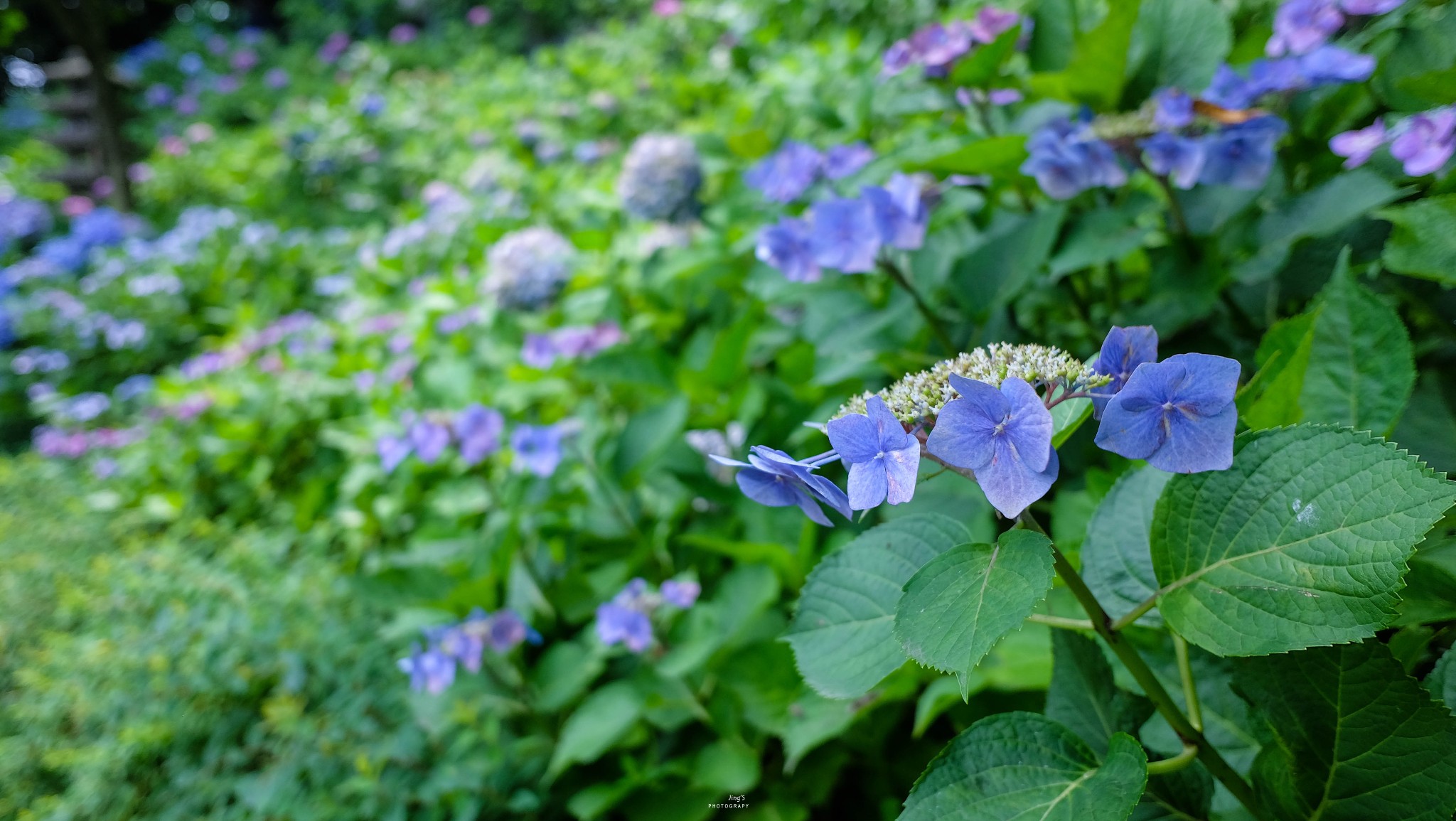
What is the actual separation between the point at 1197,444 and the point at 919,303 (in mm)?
649

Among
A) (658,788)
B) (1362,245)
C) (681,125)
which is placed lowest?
(658,788)

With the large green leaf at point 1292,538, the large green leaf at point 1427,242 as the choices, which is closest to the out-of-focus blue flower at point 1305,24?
the large green leaf at point 1427,242

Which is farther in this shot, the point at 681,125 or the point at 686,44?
the point at 686,44

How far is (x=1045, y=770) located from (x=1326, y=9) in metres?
1.11

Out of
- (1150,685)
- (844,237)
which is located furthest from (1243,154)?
(1150,685)

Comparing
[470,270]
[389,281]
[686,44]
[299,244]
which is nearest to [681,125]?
[470,270]

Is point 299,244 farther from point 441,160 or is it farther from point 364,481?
point 364,481

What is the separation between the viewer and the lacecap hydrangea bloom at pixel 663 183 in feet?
7.14

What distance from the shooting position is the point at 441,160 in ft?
15.4

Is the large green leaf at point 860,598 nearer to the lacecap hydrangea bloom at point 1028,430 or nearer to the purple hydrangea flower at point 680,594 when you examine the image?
the lacecap hydrangea bloom at point 1028,430

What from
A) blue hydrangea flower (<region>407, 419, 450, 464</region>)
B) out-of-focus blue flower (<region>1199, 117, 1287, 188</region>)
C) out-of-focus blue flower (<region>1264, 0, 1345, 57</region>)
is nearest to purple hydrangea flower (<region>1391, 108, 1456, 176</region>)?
out-of-focus blue flower (<region>1199, 117, 1287, 188</region>)

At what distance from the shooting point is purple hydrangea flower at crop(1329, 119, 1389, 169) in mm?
943

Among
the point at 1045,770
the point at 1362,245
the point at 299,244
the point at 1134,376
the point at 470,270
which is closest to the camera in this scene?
the point at 1134,376

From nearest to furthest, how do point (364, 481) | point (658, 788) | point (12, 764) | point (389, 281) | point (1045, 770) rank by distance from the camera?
point (1045, 770), point (658, 788), point (12, 764), point (364, 481), point (389, 281)
